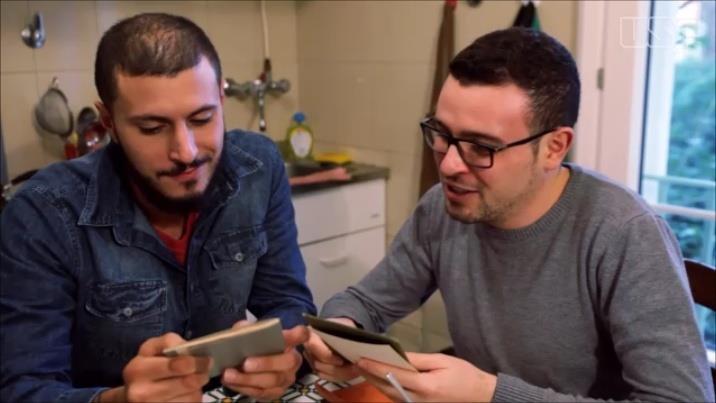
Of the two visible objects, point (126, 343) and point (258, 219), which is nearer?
point (126, 343)

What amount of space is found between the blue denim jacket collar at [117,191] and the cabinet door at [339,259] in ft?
3.32

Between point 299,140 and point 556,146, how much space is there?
1821mm

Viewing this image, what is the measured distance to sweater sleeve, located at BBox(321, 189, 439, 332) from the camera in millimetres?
1376

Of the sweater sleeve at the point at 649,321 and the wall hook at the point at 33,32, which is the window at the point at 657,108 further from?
the wall hook at the point at 33,32

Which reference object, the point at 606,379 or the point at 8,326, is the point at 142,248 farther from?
the point at 606,379

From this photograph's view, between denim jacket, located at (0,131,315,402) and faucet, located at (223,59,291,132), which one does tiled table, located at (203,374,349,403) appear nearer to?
denim jacket, located at (0,131,315,402)

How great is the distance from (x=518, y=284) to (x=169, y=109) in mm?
672

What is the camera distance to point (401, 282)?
139 cm

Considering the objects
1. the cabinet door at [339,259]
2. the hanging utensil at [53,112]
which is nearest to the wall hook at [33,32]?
the hanging utensil at [53,112]

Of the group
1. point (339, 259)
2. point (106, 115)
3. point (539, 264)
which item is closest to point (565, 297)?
point (539, 264)

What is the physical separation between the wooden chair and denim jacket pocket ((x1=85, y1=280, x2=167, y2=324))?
39.8 inches

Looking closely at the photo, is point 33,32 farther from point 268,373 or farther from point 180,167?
point 268,373

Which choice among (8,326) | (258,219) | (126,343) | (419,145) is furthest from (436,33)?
(8,326)

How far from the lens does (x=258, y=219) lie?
144cm
